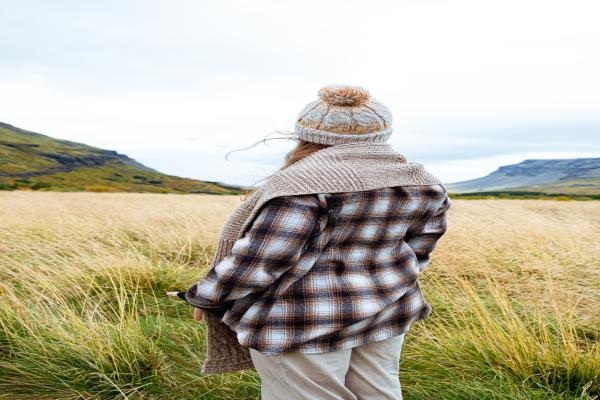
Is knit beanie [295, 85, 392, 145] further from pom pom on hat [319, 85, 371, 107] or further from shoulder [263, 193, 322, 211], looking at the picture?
shoulder [263, 193, 322, 211]

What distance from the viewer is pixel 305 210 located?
5.05 ft

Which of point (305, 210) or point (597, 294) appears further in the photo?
point (597, 294)

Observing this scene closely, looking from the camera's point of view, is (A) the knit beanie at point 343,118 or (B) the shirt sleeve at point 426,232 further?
(B) the shirt sleeve at point 426,232

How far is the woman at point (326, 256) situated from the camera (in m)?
1.55

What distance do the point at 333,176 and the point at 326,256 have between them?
10.5 inches

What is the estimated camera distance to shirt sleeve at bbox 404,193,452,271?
1.93m

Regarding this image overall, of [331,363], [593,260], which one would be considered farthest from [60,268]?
[593,260]

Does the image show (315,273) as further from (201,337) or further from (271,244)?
(201,337)

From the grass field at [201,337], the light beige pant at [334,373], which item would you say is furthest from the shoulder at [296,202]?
the grass field at [201,337]

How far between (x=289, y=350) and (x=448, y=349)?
161 centimetres

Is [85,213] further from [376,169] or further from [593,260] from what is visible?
[376,169]

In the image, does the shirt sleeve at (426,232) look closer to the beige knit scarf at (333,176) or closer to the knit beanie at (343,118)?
the beige knit scarf at (333,176)

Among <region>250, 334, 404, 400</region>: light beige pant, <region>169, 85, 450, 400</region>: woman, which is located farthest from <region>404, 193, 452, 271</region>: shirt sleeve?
<region>250, 334, 404, 400</region>: light beige pant

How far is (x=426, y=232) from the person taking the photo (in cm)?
197
